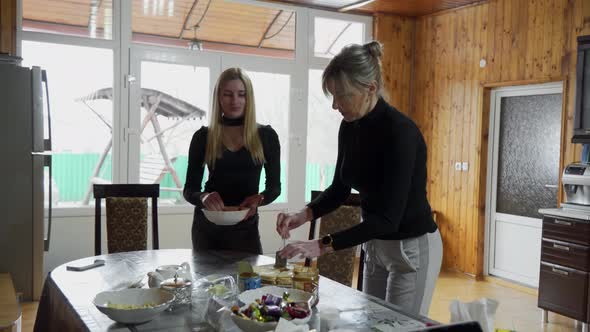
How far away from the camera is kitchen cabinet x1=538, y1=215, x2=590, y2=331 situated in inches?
149

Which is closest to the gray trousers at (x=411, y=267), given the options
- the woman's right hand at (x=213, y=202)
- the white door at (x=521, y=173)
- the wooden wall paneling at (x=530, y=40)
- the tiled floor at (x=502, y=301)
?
the woman's right hand at (x=213, y=202)

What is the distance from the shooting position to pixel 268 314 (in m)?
1.44

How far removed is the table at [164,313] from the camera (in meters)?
1.58

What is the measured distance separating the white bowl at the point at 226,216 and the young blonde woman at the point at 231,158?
0.17 meters

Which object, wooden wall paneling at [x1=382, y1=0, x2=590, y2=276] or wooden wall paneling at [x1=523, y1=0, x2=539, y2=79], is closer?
wooden wall paneling at [x1=382, y1=0, x2=590, y2=276]

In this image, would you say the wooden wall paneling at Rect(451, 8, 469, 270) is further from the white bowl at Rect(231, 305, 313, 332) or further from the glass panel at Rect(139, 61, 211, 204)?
the white bowl at Rect(231, 305, 313, 332)

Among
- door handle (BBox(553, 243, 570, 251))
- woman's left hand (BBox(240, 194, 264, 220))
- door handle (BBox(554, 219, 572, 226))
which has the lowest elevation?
door handle (BBox(553, 243, 570, 251))

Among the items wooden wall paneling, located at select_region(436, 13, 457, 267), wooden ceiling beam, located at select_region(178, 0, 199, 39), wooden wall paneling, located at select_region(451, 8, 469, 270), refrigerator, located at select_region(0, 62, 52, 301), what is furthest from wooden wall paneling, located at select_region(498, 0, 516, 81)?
refrigerator, located at select_region(0, 62, 52, 301)

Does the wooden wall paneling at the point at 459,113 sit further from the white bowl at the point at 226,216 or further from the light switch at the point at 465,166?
the white bowl at the point at 226,216

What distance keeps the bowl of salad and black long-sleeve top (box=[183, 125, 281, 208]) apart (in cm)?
110

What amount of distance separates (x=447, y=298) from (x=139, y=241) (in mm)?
2713

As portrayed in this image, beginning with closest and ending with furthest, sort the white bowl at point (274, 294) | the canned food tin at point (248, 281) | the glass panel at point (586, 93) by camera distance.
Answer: the white bowl at point (274, 294) → the canned food tin at point (248, 281) → the glass panel at point (586, 93)

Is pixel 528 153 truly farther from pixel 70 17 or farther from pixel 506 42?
pixel 70 17

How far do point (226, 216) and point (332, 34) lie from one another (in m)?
4.26
